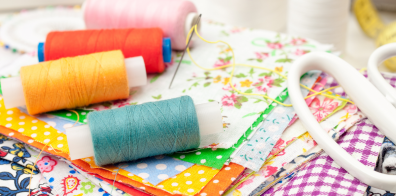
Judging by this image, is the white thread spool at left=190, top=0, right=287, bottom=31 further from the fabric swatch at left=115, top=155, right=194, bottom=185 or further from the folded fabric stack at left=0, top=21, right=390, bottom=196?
the fabric swatch at left=115, top=155, right=194, bottom=185

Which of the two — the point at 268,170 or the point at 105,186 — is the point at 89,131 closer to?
the point at 105,186

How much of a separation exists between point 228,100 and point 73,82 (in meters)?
0.31

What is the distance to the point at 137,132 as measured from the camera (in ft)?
1.72

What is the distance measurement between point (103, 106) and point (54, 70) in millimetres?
121

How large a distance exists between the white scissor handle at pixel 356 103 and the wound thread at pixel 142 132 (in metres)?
0.20

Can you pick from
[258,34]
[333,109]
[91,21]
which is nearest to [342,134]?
[333,109]

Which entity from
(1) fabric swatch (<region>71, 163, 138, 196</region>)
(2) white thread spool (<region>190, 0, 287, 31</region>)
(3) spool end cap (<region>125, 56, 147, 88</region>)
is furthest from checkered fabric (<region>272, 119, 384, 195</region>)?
(2) white thread spool (<region>190, 0, 287, 31</region>)

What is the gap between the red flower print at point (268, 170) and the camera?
53cm

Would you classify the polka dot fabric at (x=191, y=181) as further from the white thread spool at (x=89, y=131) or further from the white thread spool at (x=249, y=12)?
the white thread spool at (x=249, y=12)

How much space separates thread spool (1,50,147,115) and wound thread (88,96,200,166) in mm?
122

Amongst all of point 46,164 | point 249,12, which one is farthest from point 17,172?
point 249,12

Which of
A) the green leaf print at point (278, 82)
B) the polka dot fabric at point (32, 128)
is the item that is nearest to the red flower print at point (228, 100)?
the green leaf print at point (278, 82)

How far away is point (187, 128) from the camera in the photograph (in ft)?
1.76

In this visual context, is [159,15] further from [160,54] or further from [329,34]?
[329,34]
